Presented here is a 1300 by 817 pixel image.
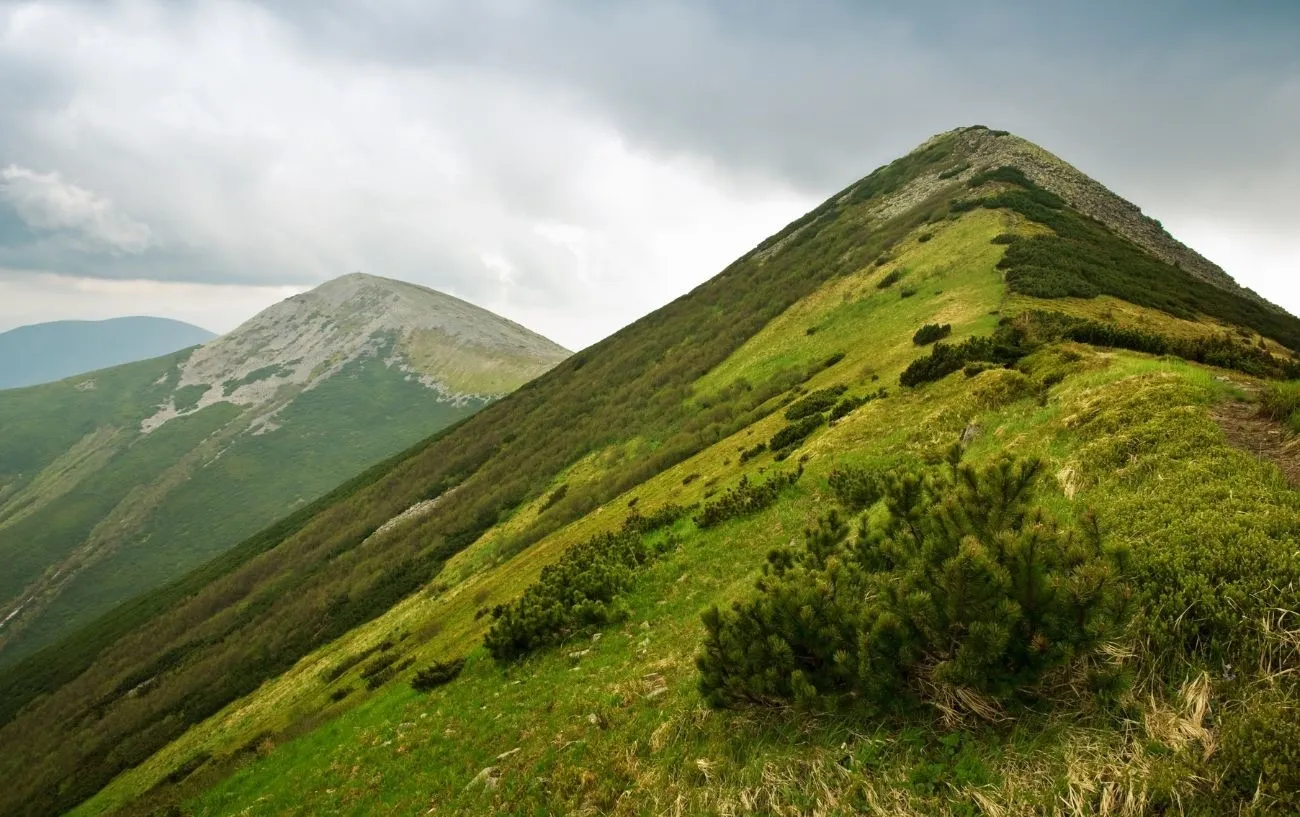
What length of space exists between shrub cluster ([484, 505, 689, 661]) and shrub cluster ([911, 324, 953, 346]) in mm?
16084

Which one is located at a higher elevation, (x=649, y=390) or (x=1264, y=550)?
(x=649, y=390)

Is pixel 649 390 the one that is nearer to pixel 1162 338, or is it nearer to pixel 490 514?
pixel 490 514

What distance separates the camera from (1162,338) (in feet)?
66.6

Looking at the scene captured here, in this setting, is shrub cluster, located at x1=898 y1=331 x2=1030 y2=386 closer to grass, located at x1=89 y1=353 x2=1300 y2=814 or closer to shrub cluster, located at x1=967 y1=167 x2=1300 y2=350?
grass, located at x1=89 y1=353 x2=1300 y2=814

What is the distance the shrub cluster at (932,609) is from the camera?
645 centimetres

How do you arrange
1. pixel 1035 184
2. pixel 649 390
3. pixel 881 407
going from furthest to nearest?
1. pixel 649 390
2. pixel 1035 184
3. pixel 881 407

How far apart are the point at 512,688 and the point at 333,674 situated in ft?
75.5

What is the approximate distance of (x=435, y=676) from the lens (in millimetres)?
21156

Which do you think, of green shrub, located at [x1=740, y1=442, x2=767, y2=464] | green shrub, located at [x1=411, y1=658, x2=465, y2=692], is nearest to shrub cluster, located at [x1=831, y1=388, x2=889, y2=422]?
green shrub, located at [x1=740, y1=442, x2=767, y2=464]

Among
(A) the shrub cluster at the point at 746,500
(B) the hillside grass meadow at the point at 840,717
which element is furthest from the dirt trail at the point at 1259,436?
(A) the shrub cluster at the point at 746,500

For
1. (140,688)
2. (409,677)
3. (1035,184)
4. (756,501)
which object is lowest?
(140,688)

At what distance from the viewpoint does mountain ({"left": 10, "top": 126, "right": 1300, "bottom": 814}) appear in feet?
21.2

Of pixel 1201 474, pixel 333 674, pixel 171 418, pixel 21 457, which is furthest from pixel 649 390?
pixel 21 457

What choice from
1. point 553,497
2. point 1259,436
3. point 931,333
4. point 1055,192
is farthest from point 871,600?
point 1055,192
